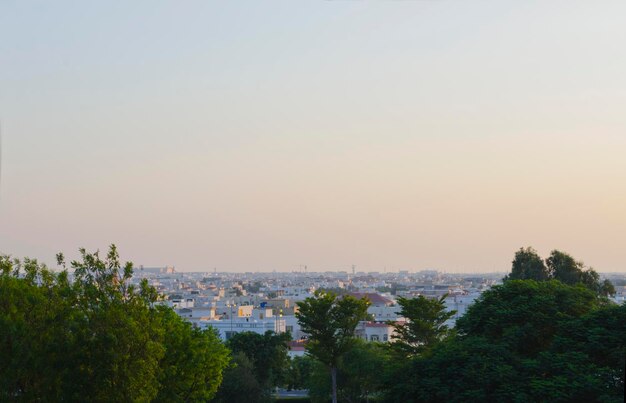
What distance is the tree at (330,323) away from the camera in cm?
3328

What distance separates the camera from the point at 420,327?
102ft

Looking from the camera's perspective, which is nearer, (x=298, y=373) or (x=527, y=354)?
(x=527, y=354)

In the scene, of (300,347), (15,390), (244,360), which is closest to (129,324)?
(15,390)

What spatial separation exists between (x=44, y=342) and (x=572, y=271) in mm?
26778

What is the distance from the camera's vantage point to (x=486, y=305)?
24453mm

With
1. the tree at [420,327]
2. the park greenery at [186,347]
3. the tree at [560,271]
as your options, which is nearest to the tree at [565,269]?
the tree at [560,271]

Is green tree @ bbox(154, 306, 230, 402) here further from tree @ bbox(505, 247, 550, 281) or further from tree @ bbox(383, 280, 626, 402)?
tree @ bbox(505, 247, 550, 281)

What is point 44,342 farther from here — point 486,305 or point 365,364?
point 365,364

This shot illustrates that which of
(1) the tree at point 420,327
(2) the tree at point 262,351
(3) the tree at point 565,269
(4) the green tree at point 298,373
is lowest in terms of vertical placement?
(4) the green tree at point 298,373

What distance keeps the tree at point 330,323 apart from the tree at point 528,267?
9659 millimetres

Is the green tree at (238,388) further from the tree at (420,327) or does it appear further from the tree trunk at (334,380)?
the tree at (420,327)

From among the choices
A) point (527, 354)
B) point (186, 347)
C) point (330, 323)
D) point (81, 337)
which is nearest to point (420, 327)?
point (330, 323)

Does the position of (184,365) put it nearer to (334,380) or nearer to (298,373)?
(334,380)

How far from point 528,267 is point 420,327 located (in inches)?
443
